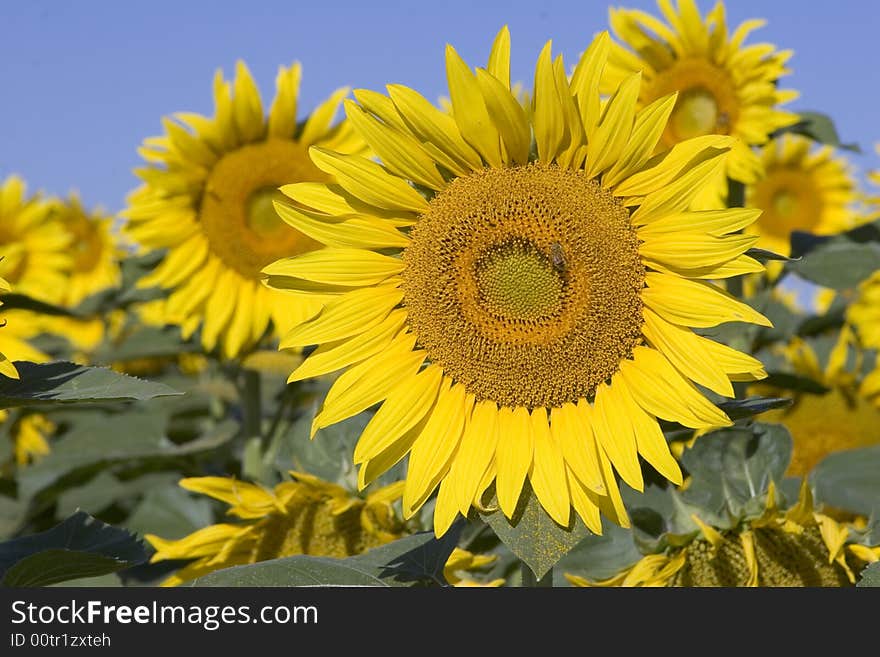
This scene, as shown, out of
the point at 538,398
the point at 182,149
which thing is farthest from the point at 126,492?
the point at 538,398

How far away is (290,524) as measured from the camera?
9.00ft

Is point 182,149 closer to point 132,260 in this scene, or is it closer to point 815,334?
point 132,260

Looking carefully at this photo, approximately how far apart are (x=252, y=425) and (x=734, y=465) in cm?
227

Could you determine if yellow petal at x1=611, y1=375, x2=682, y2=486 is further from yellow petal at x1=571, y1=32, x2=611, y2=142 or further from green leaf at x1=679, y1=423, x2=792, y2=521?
yellow petal at x1=571, y1=32, x2=611, y2=142

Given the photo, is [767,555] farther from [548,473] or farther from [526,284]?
[526,284]

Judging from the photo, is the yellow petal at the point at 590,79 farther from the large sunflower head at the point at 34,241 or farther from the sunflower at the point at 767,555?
the large sunflower head at the point at 34,241

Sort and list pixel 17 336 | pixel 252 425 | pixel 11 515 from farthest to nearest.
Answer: pixel 17 336, pixel 252 425, pixel 11 515

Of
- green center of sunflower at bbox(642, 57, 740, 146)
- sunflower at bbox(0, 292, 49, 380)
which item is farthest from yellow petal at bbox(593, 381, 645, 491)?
sunflower at bbox(0, 292, 49, 380)

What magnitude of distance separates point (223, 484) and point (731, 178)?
190 cm

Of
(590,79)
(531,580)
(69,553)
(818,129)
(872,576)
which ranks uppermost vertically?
(818,129)

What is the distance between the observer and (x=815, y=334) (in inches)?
201

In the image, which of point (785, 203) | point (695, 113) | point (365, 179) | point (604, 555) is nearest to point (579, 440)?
point (604, 555)

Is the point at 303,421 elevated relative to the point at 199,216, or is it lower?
lower

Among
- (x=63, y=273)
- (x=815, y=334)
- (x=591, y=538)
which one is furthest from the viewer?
(x=63, y=273)
